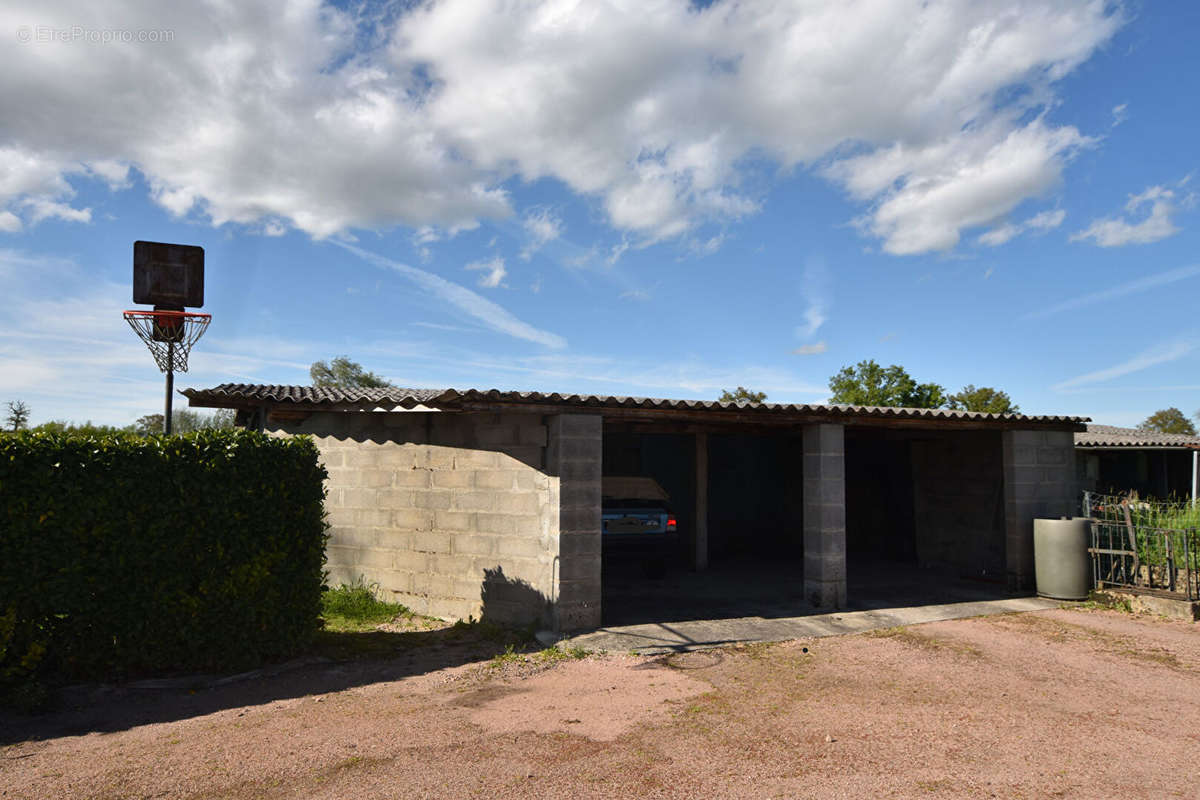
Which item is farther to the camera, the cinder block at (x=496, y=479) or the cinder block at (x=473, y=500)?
the cinder block at (x=473, y=500)

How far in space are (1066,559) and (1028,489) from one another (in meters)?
1.36

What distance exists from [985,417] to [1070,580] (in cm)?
277

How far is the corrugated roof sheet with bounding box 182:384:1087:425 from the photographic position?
801 cm

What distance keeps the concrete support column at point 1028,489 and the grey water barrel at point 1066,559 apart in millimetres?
559

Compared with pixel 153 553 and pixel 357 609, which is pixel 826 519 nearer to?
pixel 357 609

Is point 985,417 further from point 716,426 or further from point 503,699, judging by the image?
point 503,699

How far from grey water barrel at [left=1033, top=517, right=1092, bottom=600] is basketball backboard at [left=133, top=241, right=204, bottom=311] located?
16.3 m

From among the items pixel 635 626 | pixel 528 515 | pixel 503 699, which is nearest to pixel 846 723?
pixel 503 699

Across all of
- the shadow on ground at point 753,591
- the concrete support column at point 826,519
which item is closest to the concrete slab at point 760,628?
the shadow on ground at point 753,591

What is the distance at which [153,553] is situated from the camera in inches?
263

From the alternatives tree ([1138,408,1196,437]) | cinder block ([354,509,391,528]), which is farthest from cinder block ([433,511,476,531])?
tree ([1138,408,1196,437])

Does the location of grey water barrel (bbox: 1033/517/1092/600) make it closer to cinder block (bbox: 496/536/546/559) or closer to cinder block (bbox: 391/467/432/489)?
cinder block (bbox: 496/536/546/559)

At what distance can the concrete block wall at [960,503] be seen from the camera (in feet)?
43.5

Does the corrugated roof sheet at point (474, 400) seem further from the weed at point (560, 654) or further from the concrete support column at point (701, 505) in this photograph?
the concrete support column at point (701, 505)
